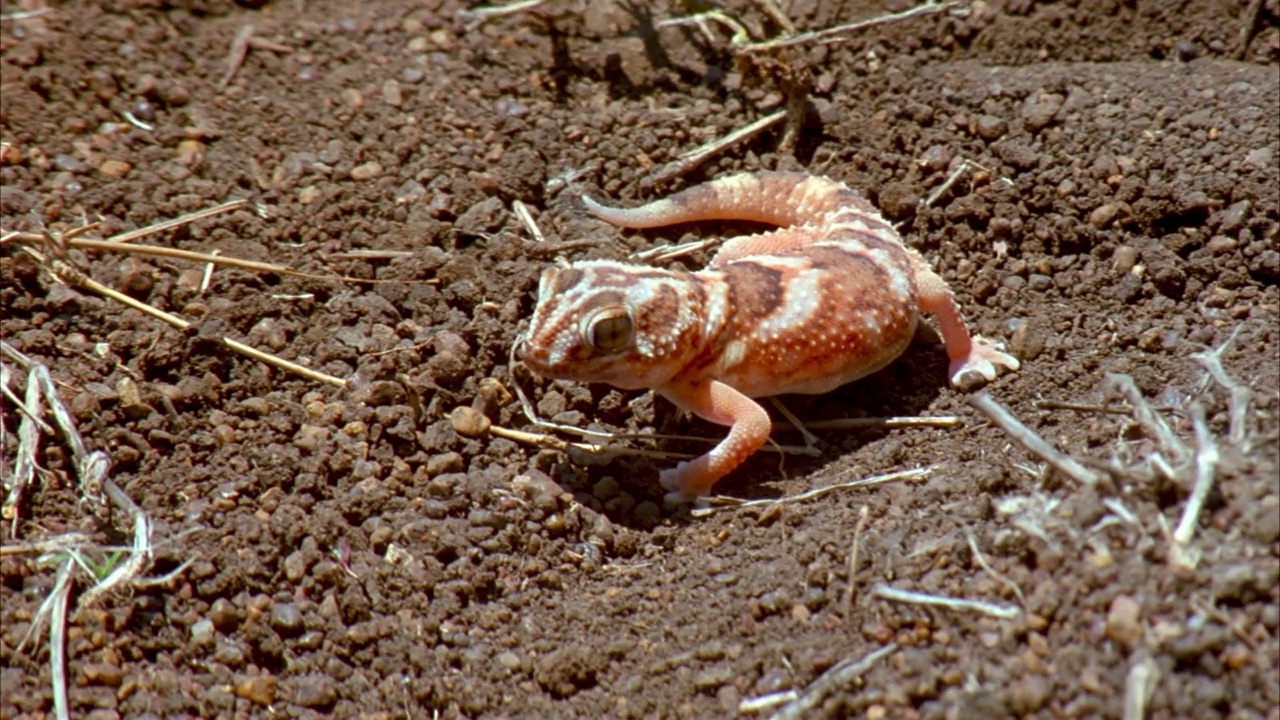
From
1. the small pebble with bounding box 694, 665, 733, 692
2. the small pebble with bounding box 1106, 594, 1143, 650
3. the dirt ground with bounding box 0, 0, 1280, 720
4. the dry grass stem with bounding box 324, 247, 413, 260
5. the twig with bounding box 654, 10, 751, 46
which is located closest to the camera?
the small pebble with bounding box 1106, 594, 1143, 650

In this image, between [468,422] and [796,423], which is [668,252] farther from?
[468,422]

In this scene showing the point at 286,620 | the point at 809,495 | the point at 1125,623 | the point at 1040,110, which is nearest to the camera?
the point at 1125,623

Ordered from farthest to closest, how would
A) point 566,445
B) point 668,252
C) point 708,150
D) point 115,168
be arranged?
point 708,150 < point 668,252 < point 115,168 < point 566,445

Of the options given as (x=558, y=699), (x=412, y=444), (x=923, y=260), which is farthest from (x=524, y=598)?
(x=923, y=260)

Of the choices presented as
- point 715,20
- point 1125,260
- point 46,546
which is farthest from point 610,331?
point 715,20

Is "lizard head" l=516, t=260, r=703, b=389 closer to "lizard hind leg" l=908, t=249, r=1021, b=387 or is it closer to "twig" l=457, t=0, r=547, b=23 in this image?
"lizard hind leg" l=908, t=249, r=1021, b=387

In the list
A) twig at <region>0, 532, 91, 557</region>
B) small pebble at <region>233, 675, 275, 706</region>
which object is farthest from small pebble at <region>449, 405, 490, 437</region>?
twig at <region>0, 532, 91, 557</region>

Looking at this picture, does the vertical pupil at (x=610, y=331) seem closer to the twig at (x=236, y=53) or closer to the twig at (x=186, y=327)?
the twig at (x=186, y=327)
